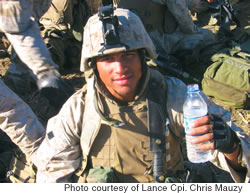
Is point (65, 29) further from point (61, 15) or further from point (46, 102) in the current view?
point (46, 102)

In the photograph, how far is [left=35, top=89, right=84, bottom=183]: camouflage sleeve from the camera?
8.02ft

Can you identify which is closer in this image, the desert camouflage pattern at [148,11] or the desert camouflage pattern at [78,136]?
the desert camouflage pattern at [78,136]

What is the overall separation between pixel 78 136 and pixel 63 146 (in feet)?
0.44

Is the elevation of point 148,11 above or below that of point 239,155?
above

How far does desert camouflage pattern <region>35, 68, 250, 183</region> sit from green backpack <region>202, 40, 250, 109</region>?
97.5 inches

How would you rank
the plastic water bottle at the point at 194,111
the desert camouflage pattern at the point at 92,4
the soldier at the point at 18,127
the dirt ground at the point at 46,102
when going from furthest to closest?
the desert camouflage pattern at the point at 92,4 < the dirt ground at the point at 46,102 < the soldier at the point at 18,127 < the plastic water bottle at the point at 194,111

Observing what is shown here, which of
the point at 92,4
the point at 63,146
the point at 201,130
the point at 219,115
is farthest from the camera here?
the point at 92,4

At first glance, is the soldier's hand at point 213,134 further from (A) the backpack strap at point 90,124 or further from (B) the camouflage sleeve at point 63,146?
(B) the camouflage sleeve at point 63,146

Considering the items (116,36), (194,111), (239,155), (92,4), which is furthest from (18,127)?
(92,4)

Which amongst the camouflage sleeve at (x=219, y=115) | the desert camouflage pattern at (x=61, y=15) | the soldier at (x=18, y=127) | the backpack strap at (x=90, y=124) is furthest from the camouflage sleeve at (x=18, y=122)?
the desert camouflage pattern at (x=61, y=15)

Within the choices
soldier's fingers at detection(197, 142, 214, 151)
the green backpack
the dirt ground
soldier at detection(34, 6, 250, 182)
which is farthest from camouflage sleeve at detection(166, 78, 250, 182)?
the green backpack

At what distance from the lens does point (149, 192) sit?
2.48m

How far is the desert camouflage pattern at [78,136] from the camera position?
7.72 feet

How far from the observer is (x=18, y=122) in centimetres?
357
